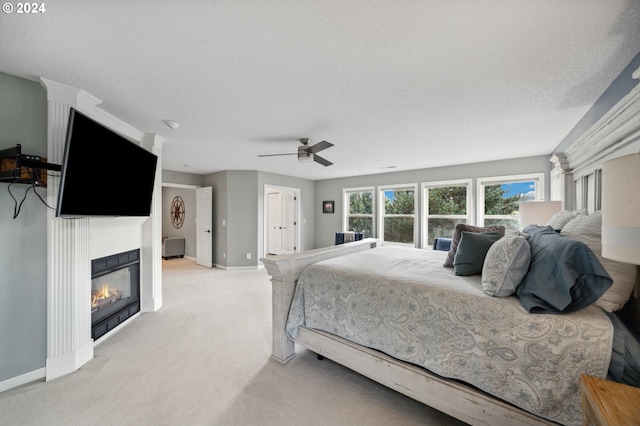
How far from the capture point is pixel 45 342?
1.87 metres

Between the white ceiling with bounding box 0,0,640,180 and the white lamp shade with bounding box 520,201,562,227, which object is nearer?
the white ceiling with bounding box 0,0,640,180

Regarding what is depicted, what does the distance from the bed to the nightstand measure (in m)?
0.25

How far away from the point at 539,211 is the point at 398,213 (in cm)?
294

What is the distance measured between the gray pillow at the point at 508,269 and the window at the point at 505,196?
138 inches

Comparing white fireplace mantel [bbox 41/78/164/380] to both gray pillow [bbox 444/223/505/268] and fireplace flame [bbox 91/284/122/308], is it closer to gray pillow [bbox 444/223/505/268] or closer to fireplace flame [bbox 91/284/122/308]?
fireplace flame [bbox 91/284/122/308]

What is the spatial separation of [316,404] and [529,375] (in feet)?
4.22

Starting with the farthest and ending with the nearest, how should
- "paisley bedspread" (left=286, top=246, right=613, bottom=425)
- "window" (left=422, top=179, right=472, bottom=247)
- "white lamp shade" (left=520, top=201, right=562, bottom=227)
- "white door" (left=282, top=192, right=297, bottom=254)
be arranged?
"white door" (left=282, top=192, right=297, bottom=254), "window" (left=422, top=179, right=472, bottom=247), "white lamp shade" (left=520, top=201, right=562, bottom=227), "paisley bedspread" (left=286, top=246, right=613, bottom=425)

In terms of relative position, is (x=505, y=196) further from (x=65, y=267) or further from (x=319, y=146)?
(x=65, y=267)

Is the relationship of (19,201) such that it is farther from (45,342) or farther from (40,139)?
(45,342)

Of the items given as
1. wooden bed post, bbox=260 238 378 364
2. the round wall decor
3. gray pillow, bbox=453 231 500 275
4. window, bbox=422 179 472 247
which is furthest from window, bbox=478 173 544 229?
the round wall decor

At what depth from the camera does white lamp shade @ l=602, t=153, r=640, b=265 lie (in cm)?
78

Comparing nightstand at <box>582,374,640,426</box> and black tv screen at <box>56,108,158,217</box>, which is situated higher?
black tv screen at <box>56,108,158,217</box>

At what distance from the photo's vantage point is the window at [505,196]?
13.7ft

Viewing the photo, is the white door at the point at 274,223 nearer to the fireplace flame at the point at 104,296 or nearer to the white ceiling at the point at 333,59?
the fireplace flame at the point at 104,296
